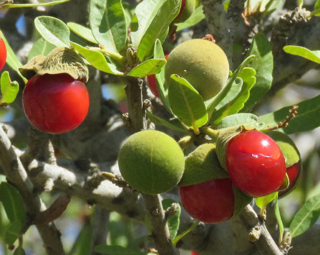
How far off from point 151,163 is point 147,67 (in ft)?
0.71

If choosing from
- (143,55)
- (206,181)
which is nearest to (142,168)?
(206,181)

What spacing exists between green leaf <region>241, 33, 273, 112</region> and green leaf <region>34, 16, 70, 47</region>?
0.57m

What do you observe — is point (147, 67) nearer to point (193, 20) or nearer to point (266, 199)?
point (266, 199)

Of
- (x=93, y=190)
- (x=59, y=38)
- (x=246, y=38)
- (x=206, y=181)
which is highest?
(x=59, y=38)

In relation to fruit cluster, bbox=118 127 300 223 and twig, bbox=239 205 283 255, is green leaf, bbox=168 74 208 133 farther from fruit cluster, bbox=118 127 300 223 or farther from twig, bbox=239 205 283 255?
twig, bbox=239 205 283 255

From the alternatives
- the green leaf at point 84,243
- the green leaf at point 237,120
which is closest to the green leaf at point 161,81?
the green leaf at point 237,120

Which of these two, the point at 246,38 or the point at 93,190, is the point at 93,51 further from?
the point at 246,38

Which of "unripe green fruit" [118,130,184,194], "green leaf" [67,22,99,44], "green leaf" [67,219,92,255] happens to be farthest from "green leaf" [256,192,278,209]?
"green leaf" [67,219,92,255]

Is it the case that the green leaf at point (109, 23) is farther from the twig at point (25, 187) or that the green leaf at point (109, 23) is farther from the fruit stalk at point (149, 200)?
the twig at point (25, 187)

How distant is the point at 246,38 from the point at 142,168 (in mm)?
1256

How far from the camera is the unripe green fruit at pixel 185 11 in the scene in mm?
1984

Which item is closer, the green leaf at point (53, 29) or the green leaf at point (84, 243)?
the green leaf at point (53, 29)

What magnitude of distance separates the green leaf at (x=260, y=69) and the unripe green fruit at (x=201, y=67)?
0.88 ft

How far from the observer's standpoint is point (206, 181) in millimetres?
1350
